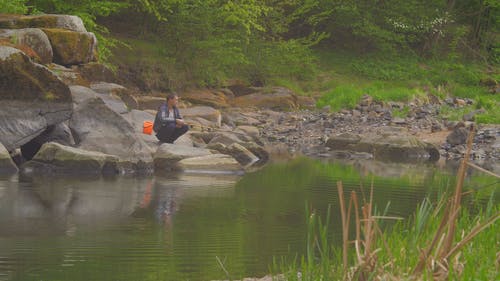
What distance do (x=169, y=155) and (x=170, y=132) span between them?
1.70 m

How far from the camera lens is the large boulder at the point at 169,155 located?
19.0 m

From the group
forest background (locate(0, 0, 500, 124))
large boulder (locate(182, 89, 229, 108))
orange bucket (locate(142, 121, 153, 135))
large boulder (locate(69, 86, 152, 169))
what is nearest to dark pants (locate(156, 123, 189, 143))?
orange bucket (locate(142, 121, 153, 135))

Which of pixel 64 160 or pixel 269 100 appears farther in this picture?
pixel 269 100

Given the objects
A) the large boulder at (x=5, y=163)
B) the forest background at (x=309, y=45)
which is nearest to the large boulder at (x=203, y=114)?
the forest background at (x=309, y=45)

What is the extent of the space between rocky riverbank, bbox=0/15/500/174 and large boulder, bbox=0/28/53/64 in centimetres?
3

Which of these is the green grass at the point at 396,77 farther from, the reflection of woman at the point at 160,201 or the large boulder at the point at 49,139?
the reflection of woman at the point at 160,201

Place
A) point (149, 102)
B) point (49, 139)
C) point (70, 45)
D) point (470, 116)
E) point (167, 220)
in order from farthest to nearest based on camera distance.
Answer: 1. point (470, 116)
2. point (149, 102)
3. point (70, 45)
4. point (49, 139)
5. point (167, 220)

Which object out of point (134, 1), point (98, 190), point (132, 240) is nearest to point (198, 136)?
point (98, 190)

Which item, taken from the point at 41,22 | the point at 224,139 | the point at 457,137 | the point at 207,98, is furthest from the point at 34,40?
the point at 207,98

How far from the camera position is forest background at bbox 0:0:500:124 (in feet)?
115

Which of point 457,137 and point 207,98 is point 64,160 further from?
point 207,98

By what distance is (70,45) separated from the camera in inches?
857

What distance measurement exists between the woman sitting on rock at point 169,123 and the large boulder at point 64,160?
2.90 m

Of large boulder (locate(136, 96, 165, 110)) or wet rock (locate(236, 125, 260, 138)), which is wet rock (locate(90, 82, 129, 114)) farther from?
wet rock (locate(236, 125, 260, 138))
